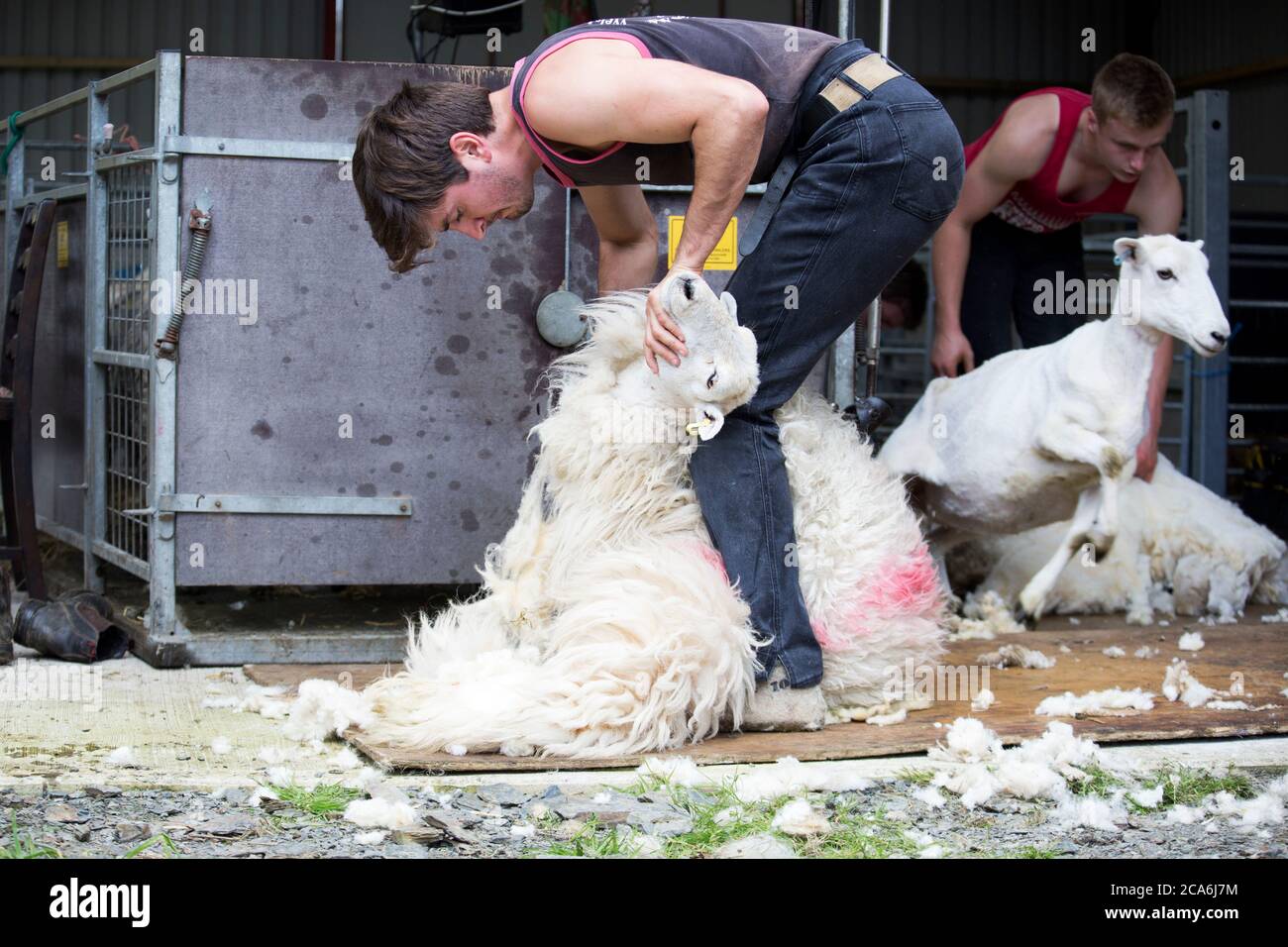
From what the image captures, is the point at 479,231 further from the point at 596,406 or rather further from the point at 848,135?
the point at 848,135

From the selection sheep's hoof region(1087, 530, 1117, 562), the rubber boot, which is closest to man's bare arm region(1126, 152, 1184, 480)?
sheep's hoof region(1087, 530, 1117, 562)

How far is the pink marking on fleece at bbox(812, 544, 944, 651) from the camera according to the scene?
2.86 metres

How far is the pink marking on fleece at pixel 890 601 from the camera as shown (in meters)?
2.86

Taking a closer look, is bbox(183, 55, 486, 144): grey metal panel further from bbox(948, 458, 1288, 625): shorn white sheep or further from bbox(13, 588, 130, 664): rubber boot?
bbox(948, 458, 1288, 625): shorn white sheep

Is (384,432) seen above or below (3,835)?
above

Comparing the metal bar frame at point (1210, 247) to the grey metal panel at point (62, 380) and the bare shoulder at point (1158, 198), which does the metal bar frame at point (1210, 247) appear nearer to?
the bare shoulder at point (1158, 198)

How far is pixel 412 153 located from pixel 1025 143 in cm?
216

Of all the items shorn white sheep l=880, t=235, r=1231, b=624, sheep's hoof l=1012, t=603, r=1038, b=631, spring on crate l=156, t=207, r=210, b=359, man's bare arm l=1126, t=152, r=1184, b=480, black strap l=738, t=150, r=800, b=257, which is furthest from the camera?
man's bare arm l=1126, t=152, r=1184, b=480

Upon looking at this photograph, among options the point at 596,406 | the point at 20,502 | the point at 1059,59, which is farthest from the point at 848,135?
the point at 1059,59

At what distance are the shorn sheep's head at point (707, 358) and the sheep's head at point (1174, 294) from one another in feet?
4.53

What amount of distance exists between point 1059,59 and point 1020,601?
489 inches

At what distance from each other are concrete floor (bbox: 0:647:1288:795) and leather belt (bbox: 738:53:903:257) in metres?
1.14

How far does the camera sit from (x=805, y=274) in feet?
8.95

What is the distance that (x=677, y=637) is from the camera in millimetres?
2605
